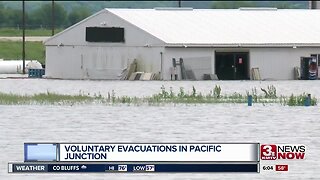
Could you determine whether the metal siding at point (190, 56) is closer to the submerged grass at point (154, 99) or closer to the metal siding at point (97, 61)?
the metal siding at point (97, 61)

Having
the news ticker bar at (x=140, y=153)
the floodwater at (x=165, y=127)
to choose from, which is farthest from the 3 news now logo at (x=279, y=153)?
the news ticker bar at (x=140, y=153)

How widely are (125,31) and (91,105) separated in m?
32.5

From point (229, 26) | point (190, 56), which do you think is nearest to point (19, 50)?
point (229, 26)

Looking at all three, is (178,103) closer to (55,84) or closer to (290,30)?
(55,84)

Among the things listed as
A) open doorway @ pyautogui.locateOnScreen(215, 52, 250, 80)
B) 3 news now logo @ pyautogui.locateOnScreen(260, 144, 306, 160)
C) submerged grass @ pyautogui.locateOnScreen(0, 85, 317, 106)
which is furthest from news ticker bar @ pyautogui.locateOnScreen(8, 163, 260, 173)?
open doorway @ pyautogui.locateOnScreen(215, 52, 250, 80)

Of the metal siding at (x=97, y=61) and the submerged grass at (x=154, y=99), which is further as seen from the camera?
the metal siding at (x=97, y=61)

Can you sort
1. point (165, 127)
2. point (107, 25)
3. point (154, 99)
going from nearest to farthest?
→ 1. point (165, 127)
2. point (154, 99)
3. point (107, 25)

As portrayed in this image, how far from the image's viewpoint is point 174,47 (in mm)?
85312

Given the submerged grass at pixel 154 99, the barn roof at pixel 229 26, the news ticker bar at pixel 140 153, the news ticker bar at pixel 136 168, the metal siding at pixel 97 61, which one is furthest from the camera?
the barn roof at pixel 229 26

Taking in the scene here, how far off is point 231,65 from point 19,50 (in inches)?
1663

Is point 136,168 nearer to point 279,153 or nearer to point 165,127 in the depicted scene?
point 279,153

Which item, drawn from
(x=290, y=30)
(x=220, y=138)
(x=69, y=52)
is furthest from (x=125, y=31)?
(x=220, y=138)

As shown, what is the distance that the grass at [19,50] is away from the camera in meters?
123

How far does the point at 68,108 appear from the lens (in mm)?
52500
